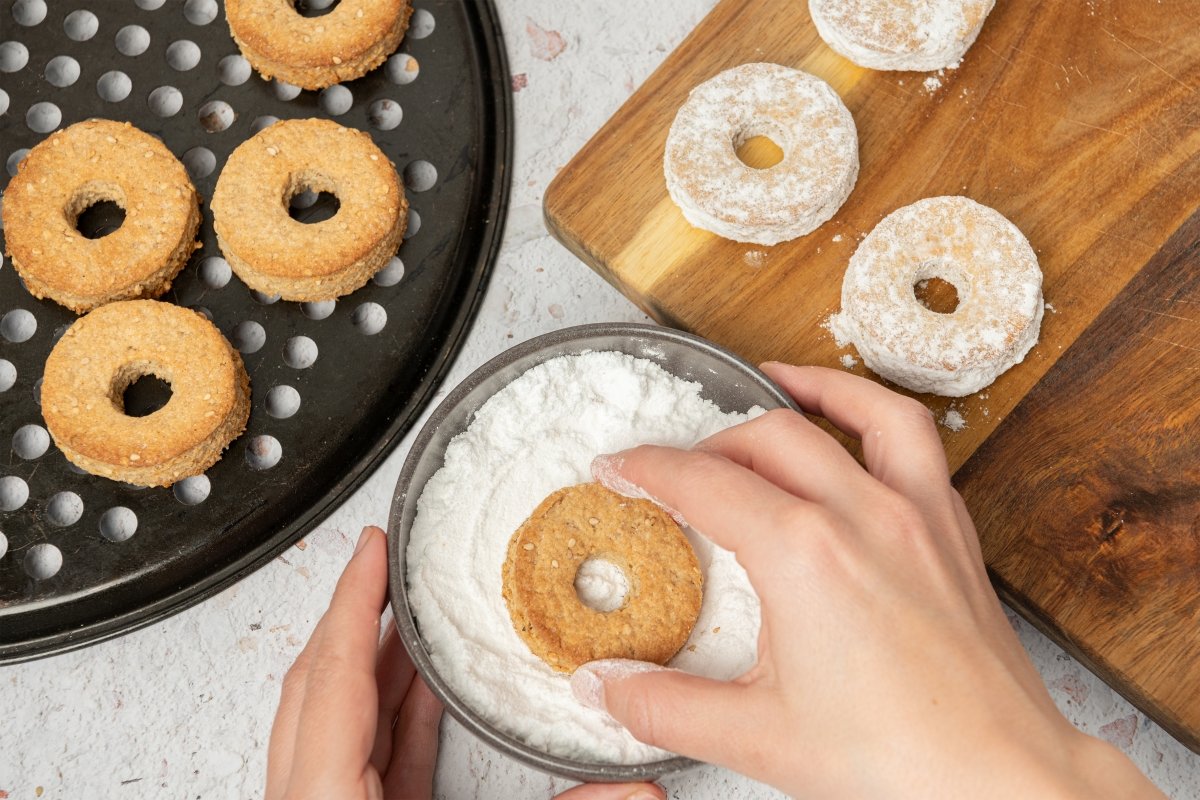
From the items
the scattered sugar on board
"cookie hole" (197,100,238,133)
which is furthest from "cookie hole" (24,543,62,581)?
the scattered sugar on board

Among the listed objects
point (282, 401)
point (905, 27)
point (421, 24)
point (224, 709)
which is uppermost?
point (905, 27)

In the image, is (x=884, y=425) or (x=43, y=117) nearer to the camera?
(x=884, y=425)

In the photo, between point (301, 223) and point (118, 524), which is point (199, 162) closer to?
point (301, 223)

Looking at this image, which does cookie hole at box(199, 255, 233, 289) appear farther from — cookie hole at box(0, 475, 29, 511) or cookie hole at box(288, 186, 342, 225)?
cookie hole at box(0, 475, 29, 511)

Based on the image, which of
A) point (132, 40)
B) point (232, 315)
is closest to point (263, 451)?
point (232, 315)

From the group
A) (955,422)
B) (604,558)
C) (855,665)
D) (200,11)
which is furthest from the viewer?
(200,11)

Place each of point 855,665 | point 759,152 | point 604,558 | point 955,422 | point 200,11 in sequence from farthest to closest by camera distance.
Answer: point 200,11 → point 759,152 → point 955,422 → point 604,558 → point 855,665

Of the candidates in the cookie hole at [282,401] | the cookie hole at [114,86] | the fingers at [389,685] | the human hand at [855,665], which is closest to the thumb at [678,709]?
the human hand at [855,665]
